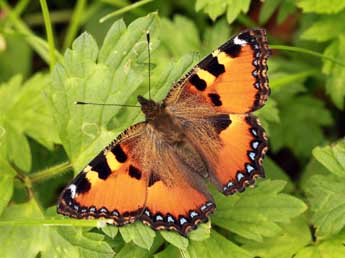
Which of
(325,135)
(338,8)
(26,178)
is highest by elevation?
(338,8)

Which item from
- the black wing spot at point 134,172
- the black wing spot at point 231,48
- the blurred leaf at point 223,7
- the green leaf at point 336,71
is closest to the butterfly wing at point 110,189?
the black wing spot at point 134,172

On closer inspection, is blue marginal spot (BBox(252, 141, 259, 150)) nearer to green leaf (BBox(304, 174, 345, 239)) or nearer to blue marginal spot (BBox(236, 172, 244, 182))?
blue marginal spot (BBox(236, 172, 244, 182))

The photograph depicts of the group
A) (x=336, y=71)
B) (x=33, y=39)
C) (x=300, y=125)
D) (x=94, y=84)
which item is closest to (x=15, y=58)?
(x=33, y=39)

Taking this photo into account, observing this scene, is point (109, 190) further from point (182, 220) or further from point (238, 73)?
point (238, 73)

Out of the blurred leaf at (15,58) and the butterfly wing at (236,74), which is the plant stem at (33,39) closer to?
the blurred leaf at (15,58)

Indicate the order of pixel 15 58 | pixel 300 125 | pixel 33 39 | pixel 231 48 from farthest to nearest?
pixel 15 58 → pixel 300 125 → pixel 33 39 → pixel 231 48

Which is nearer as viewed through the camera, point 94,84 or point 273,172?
point 94,84

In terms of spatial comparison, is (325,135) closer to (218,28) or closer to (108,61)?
(218,28)

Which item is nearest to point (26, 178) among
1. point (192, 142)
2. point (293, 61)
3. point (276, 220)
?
point (192, 142)
